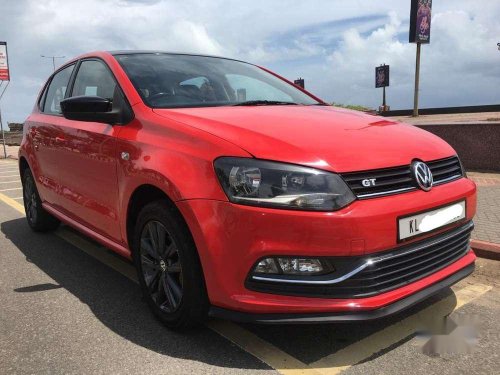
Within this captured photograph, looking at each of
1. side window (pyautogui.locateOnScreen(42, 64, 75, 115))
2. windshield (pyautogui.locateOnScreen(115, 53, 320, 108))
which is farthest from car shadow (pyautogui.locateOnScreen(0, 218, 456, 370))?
side window (pyautogui.locateOnScreen(42, 64, 75, 115))

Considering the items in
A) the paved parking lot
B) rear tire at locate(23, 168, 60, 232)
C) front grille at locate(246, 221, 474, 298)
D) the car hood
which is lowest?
the paved parking lot

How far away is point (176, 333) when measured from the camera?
3.06 meters

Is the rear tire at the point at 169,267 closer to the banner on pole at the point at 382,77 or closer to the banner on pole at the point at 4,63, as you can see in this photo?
the banner on pole at the point at 4,63

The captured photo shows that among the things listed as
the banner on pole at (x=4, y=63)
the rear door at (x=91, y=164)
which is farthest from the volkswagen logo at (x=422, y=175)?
the banner on pole at (x=4, y=63)

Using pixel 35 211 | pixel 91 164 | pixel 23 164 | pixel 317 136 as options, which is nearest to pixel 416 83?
pixel 23 164

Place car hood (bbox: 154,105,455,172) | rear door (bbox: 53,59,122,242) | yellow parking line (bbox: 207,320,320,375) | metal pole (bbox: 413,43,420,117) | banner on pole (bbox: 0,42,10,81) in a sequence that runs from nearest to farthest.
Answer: car hood (bbox: 154,105,455,172)
yellow parking line (bbox: 207,320,320,375)
rear door (bbox: 53,59,122,242)
banner on pole (bbox: 0,42,10,81)
metal pole (bbox: 413,43,420,117)

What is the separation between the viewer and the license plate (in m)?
2.55

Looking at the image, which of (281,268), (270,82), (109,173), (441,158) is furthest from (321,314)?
(270,82)

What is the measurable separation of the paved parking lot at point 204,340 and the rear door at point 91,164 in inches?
22.0

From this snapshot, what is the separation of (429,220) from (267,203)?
927 mm

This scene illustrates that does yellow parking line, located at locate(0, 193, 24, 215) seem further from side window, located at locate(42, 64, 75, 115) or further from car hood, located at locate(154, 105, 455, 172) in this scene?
car hood, located at locate(154, 105, 455, 172)

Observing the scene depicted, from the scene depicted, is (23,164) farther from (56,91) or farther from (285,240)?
(285,240)

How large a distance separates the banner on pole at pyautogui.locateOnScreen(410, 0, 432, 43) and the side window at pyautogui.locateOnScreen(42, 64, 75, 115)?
33.9 m

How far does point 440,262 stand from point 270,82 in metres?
2.15
